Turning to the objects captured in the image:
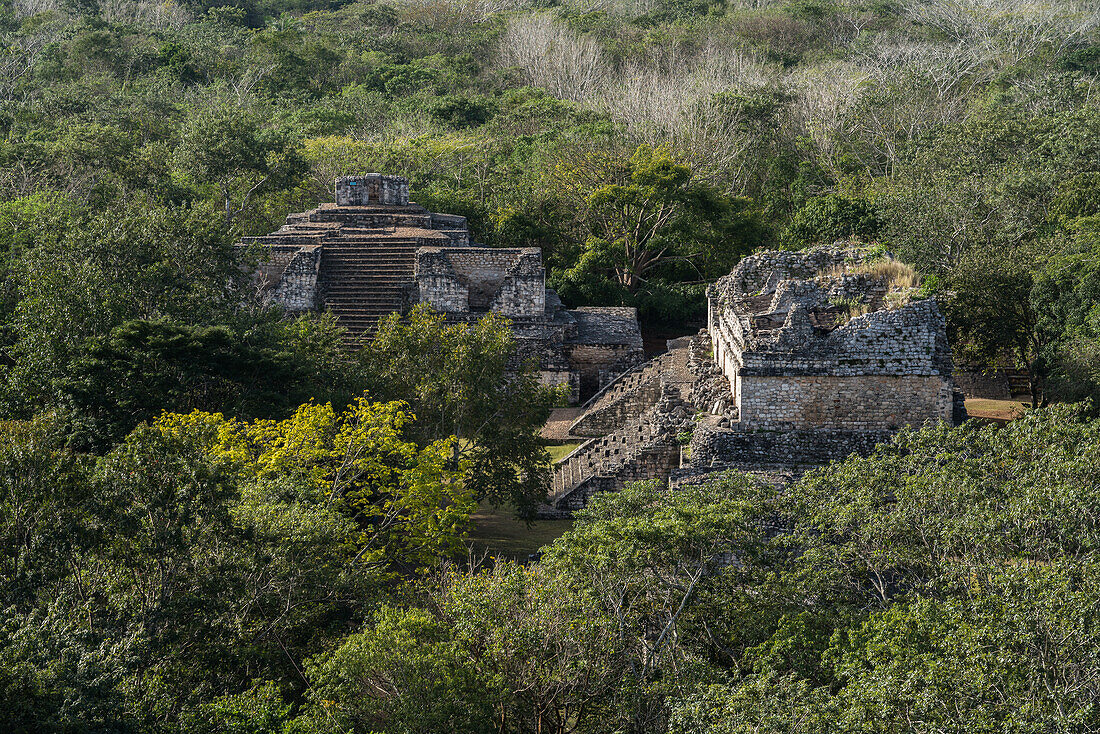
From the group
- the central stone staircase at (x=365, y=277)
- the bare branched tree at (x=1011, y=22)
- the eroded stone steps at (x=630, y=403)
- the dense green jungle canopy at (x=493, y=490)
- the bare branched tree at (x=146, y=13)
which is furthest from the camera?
the bare branched tree at (x=146, y=13)

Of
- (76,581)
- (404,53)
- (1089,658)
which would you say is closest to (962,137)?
(1089,658)

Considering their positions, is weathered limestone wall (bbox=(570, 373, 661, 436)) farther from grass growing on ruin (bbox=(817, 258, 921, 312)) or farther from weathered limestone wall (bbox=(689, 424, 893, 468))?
weathered limestone wall (bbox=(689, 424, 893, 468))

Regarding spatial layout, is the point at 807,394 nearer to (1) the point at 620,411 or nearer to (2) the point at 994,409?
(1) the point at 620,411

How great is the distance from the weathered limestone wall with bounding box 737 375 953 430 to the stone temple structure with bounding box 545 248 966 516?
2cm

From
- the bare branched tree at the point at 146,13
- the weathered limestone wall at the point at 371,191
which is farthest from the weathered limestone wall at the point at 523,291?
the bare branched tree at the point at 146,13

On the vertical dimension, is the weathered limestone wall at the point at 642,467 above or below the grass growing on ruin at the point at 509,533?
above

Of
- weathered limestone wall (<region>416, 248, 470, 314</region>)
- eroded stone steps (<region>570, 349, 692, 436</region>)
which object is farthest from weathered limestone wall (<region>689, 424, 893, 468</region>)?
weathered limestone wall (<region>416, 248, 470, 314</region>)

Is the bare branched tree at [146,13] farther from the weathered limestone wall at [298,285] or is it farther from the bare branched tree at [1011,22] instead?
the weathered limestone wall at [298,285]

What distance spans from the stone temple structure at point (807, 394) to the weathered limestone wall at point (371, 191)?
48.0 ft

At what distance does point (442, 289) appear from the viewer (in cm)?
2788

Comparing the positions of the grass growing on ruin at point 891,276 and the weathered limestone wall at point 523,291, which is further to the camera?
the weathered limestone wall at point 523,291

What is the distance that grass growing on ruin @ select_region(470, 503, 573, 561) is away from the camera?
61.6 ft

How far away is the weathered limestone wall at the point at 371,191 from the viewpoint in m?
32.6

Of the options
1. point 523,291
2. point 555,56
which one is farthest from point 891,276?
point 555,56
